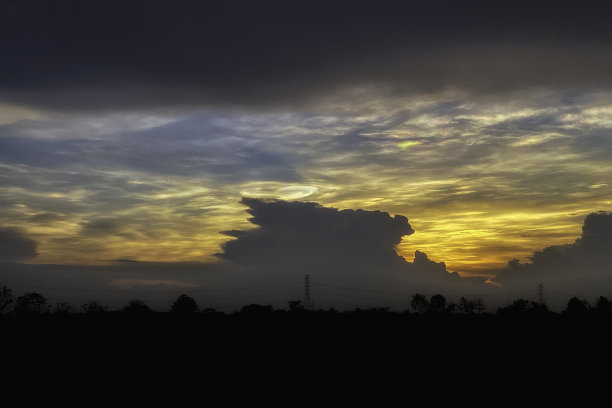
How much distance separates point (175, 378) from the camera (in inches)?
1289

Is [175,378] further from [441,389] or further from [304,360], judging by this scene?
[441,389]

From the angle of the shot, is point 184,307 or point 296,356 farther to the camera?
point 184,307

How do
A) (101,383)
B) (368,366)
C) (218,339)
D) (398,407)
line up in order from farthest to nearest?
(218,339)
(368,366)
(101,383)
(398,407)

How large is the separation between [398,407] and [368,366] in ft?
25.2

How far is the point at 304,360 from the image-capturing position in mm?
37469

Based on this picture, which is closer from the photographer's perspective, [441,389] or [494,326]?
[441,389]

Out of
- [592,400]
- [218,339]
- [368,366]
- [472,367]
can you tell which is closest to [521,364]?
[472,367]

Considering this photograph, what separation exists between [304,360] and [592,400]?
16.9 metres

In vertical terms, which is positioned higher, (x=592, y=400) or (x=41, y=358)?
(x=41, y=358)

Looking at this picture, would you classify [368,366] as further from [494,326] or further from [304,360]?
[494,326]

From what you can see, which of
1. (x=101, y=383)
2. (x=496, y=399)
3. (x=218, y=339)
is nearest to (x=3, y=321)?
(x=218, y=339)

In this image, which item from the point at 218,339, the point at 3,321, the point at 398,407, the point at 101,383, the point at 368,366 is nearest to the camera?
the point at 398,407

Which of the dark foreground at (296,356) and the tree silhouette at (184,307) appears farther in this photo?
the tree silhouette at (184,307)

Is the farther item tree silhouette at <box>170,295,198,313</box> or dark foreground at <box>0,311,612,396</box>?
tree silhouette at <box>170,295,198,313</box>
